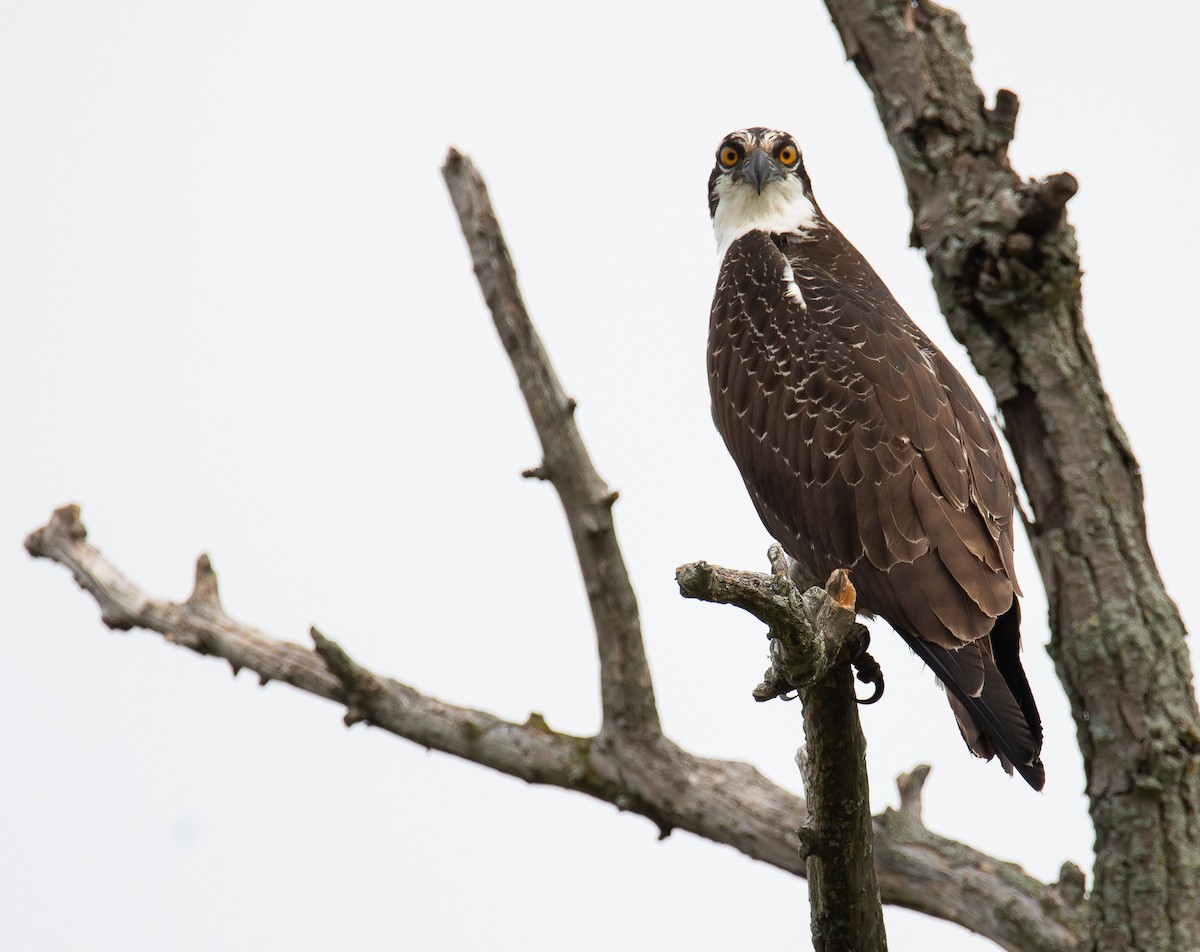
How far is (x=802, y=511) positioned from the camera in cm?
492

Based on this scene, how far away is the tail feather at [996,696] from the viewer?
401 cm

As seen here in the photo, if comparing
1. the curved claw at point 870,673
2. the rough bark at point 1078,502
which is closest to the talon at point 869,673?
the curved claw at point 870,673

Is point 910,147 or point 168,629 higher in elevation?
point 910,147

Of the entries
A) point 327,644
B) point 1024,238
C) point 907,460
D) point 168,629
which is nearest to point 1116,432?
point 1024,238

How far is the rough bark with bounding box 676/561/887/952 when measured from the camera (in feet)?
9.86

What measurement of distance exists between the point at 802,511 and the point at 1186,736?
1740 mm

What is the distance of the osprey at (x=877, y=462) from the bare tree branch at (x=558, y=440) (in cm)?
81

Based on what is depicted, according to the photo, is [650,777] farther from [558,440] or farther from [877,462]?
[877,462]

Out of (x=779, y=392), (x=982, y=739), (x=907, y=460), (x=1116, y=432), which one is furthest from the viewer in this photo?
(x=1116, y=432)

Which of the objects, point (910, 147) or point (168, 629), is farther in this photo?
point (168, 629)

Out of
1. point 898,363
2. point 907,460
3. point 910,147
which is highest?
point 910,147

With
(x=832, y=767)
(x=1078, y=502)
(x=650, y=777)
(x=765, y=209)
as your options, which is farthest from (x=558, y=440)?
(x=832, y=767)

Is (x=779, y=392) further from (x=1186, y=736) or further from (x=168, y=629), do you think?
(x=168, y=629)

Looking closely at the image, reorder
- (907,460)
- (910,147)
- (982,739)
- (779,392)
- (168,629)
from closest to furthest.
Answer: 1. (982,739)
2. (907,460)
3. (779,392)
4. (910,147)
5. (168,629)
